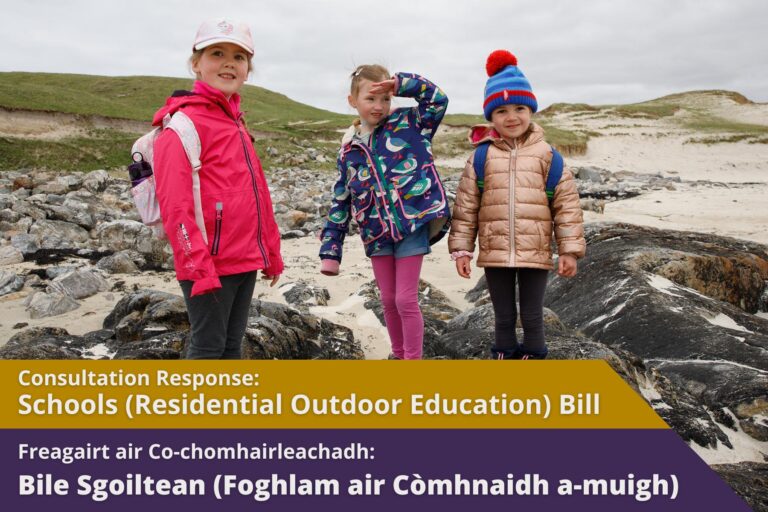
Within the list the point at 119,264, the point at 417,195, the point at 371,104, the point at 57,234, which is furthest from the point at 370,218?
the point at 57,234

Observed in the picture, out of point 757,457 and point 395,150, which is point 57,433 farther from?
point 757,457

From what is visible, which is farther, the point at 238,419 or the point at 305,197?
the point at 305,197

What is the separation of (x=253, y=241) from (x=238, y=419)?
0.96 meters

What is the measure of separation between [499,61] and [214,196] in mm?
1893

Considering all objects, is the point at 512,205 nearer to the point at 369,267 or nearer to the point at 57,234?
the point at 369,267

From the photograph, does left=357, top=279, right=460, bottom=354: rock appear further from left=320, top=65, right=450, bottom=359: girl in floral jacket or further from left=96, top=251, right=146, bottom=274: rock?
left=96, top=251, right=146, bottom=274: rock

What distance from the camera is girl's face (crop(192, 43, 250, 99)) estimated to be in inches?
117

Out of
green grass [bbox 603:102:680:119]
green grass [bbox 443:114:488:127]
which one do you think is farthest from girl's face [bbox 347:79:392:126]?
green grass [bbox 603:102:680:119]

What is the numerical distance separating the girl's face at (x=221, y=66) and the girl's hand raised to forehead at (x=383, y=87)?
2.49ft

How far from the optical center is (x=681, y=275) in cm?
573

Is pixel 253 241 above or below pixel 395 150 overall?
below

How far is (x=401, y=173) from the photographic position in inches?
137

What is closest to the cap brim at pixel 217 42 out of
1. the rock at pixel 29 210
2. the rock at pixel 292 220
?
the rock at pixel 292 220

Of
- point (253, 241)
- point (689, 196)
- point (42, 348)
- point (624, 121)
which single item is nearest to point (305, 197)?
point (689, 196)
